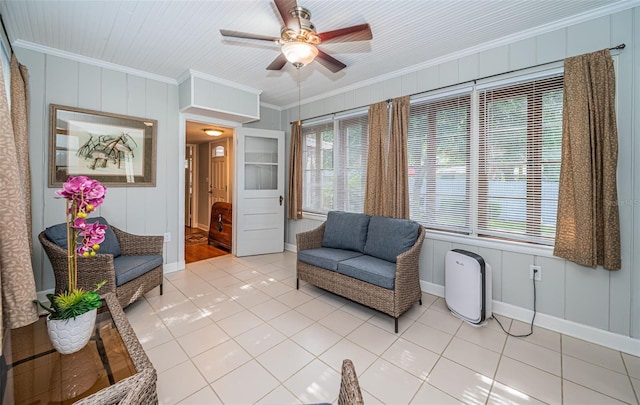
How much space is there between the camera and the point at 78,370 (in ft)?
3.97

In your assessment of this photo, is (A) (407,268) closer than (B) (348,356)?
No

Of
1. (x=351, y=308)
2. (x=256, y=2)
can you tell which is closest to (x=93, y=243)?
(x=256, y=2)

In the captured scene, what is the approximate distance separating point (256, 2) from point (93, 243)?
191 cm

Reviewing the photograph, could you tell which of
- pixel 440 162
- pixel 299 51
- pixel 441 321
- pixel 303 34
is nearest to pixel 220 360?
pixel 441 321

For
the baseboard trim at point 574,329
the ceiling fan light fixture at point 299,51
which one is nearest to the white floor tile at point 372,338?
the baseboard trim at point 574,329

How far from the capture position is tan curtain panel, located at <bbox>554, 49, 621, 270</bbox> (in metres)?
1.98

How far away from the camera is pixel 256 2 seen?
1984 mm

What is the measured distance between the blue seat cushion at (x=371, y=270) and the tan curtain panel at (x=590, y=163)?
4.55ft

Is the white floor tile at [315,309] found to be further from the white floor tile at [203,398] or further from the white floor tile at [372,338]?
the white floor tile at [203,398]

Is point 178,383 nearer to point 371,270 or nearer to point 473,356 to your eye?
point 371,270

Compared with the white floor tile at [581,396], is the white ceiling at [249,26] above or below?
above

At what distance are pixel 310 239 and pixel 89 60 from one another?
312 cm

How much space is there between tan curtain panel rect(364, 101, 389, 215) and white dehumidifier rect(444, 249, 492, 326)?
1.03 metres

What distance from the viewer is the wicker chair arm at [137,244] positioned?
2.85 m
